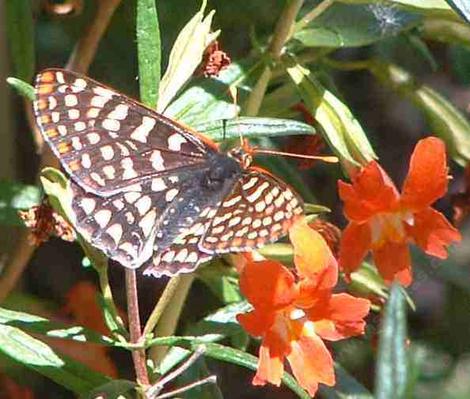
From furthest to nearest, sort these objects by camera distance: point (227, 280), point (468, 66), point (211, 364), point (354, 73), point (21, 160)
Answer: point (354, 73) → point (21, 160) → point (211, 364) → point (468, 66) → point (227, 280)

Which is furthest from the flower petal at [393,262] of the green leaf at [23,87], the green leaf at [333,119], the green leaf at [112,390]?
the green leaf at [23,87]

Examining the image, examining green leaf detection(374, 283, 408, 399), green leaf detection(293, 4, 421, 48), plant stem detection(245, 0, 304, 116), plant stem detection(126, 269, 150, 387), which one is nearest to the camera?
green leaf detection(374, 283, 408, 399)

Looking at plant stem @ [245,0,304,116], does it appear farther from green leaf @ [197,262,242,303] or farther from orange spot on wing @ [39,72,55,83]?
orange spot on wing @ [39,72,55,83]

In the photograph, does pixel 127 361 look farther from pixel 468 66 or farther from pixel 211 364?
pixel 468 66

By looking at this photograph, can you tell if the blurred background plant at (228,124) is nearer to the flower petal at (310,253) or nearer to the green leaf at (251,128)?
the green leaf at (251,128)

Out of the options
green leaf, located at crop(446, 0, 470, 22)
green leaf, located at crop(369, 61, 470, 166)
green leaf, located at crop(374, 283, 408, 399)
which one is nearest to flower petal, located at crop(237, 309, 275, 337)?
green leaf, located at crop(374, 283, 408, 399)

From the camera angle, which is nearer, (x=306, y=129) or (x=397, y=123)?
(x=306, y=129)

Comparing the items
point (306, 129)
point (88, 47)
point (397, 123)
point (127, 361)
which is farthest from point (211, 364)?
point (397, 123)
